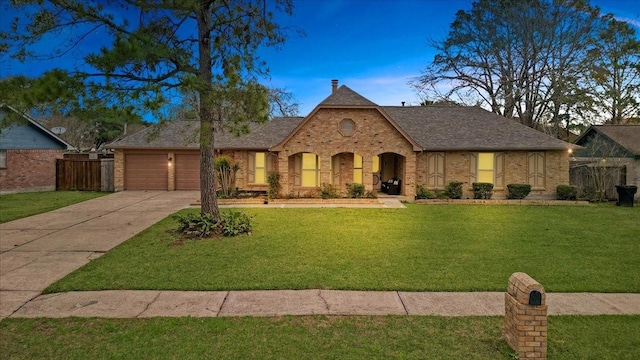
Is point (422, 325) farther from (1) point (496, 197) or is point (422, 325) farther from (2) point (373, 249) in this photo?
(1) point (496, 197)

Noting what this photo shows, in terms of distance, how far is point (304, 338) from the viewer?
4.49 metres

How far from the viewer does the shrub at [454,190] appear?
59.1ft

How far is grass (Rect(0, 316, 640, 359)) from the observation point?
415 cm

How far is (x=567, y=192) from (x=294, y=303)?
17.2 metres

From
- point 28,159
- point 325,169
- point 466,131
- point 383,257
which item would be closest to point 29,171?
point 28,159

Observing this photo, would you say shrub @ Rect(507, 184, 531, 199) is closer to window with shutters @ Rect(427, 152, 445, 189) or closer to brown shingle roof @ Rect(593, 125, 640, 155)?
window with shutters @ Rect(427, 152, 445, 189)

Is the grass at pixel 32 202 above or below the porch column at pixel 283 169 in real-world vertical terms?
below

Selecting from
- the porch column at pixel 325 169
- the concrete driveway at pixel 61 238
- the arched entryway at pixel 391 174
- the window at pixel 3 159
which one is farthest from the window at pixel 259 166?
the window at pixel 3 159

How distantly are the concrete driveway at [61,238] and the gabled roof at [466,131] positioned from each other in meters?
12.7

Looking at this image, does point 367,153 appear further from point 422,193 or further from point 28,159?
point 28,159

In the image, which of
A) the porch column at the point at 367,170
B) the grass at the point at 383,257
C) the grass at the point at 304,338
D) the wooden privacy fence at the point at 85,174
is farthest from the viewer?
the wooden privacy fence at the point at 85,174

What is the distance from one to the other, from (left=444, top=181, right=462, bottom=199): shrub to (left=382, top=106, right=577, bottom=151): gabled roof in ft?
5.94

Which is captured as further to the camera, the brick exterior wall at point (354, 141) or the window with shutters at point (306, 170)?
the window with shutters at point (306, 170)

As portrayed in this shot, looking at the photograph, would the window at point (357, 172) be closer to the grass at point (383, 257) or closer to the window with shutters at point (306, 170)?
the window with shutters at point (306, 170)
